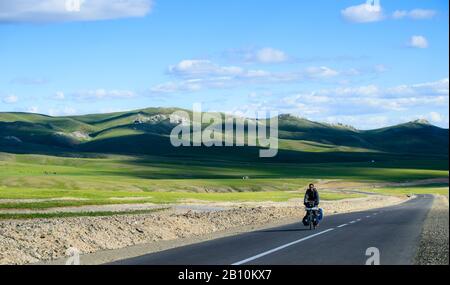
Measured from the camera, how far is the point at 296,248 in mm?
25500

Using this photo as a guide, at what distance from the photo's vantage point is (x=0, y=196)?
72.3 metres

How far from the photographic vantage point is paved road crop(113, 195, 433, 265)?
21406 millimetres

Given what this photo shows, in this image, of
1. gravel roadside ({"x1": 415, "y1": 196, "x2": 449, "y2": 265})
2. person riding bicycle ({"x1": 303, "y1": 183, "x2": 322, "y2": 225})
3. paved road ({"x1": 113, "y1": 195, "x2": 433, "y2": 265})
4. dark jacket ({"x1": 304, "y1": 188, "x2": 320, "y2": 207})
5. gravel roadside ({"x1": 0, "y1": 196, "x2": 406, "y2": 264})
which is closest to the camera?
paved road ({"x1": 113, "y1": 195, "x2": 433, "y2": 265})

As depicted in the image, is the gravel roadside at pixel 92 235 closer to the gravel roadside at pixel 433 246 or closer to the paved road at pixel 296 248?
the paved road at pixel 296 248

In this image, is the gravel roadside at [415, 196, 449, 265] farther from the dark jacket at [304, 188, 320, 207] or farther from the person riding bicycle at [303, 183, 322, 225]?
the dark jacket at [304, 188, 320, 207]

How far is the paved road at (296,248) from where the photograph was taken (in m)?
→ 21.4

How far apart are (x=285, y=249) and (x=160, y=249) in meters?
4.21

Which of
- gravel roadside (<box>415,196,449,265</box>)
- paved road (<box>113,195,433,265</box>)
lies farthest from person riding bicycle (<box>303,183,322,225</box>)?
gravel roadside (<box>415,196,449,265</box>)

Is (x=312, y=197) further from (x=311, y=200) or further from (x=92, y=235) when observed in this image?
(x=92, y=235)

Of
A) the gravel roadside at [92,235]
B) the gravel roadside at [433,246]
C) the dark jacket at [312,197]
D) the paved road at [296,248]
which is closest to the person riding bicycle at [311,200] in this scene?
the dark jacket at [312,197]
